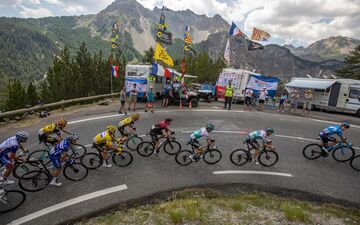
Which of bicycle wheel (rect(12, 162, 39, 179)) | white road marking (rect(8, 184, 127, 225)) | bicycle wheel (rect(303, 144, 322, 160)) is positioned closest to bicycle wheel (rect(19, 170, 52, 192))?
bicycle wheel (rect(12, 162, 39, 179))

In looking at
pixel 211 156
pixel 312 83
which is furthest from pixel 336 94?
pixel 211 156

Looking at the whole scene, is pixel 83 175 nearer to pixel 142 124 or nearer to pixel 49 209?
pixel 49 209

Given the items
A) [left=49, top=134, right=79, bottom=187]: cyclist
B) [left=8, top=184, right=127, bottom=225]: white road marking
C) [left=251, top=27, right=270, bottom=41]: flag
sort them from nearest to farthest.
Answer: [left=8, top=184, right=127, bottom=225]: white road marking < [left=49, top=134, right=79, bottom=187]: cyclist < [left=251, top=27, right=270, bottom=41]: flag

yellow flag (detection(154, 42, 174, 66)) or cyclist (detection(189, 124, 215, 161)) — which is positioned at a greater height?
yellow flag (detection(154, 42, 174, 66))

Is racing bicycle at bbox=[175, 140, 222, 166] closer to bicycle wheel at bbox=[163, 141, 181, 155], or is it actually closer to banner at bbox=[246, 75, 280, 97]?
bicycle wheel at bbox=[163, 141, 181, 155]

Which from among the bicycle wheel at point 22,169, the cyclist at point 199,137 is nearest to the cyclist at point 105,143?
the bicycle wheel at point 22,169

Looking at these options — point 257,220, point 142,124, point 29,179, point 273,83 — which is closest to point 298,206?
point 257,220

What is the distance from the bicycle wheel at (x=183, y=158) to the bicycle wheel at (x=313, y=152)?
18.1 ft

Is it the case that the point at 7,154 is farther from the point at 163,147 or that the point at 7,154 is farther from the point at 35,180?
the point at 163,147

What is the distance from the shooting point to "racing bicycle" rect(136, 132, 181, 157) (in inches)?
401

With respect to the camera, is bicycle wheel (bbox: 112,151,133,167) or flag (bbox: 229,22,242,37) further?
flag (bbox: 229,22,242,37)

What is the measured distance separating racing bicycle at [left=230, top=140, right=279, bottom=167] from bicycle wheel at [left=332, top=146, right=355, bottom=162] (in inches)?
123

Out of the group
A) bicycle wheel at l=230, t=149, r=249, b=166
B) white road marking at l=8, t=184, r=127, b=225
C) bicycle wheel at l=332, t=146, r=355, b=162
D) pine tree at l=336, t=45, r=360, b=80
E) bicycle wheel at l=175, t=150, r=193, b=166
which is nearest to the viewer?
white road marking at l=8, t=184, r=127, b=225

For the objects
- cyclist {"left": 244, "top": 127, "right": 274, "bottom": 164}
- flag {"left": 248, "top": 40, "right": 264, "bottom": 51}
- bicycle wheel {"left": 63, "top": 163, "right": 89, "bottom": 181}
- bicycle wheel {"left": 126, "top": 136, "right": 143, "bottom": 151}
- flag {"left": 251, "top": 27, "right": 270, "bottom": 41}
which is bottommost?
bicycle wheel {"left": 63, "top": 163, "right": 89, "bottom": 181}
